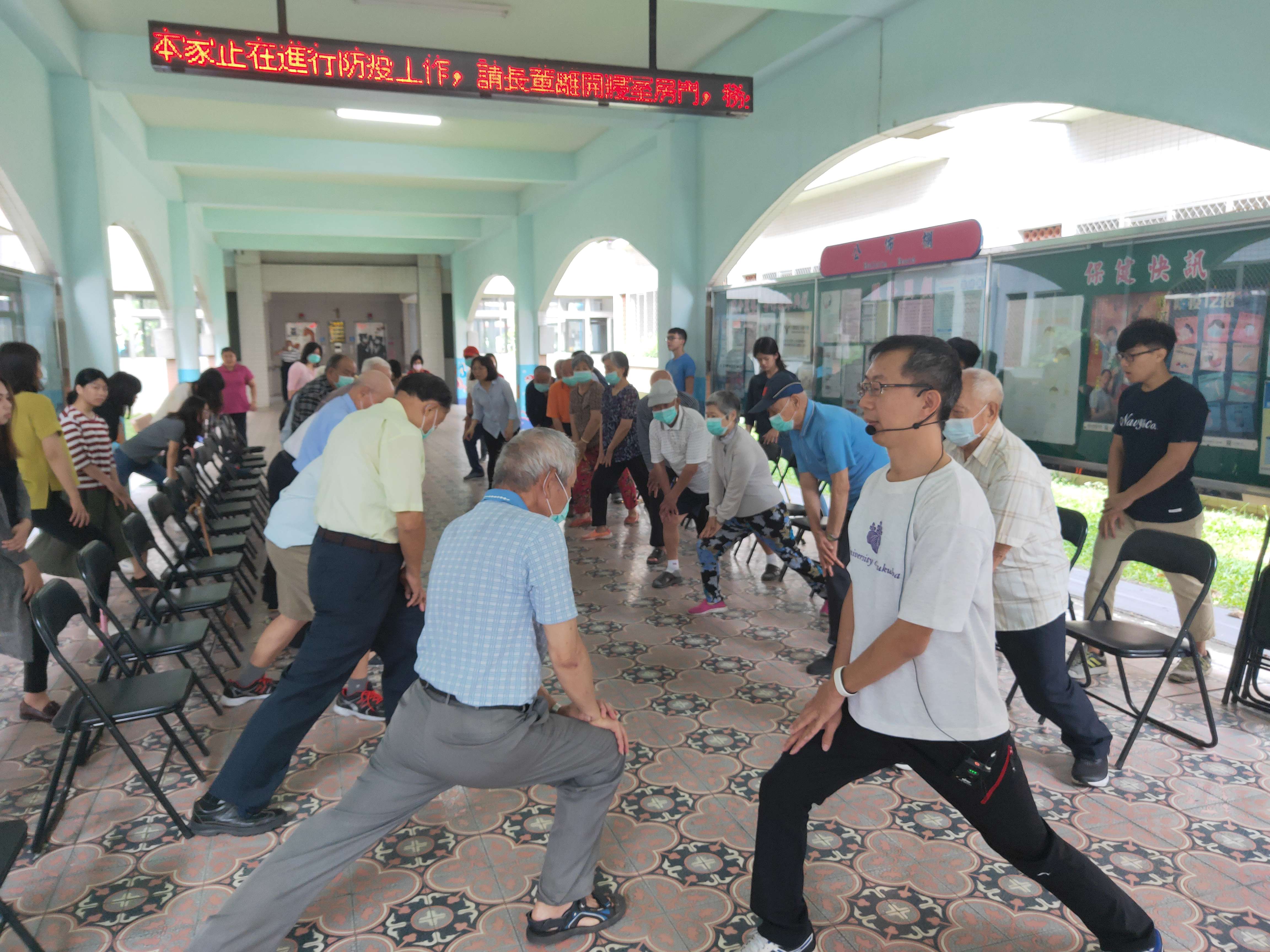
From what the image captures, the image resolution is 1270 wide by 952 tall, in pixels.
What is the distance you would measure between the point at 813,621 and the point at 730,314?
13.5 ft

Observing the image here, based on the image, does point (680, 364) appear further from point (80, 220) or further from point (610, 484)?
point (80, 220)

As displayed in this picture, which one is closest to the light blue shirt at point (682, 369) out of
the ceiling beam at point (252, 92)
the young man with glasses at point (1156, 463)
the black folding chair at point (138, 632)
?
the ceiling beam at point (252, 92)

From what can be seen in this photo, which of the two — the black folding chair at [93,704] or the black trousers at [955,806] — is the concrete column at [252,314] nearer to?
the black folding chair at [93,704]

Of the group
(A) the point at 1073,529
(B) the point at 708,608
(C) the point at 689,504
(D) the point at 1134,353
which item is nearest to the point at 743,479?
(B) the point at 708,608

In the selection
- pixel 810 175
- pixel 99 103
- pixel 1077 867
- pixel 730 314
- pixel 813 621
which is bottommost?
pixel 813 621

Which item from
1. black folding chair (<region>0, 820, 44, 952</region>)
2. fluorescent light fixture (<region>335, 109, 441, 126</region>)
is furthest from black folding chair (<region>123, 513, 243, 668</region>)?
fluorescent light fixture (<region>335, 109, 441, 126</region>)

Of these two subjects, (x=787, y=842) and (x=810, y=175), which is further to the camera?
(x=810, y=175)

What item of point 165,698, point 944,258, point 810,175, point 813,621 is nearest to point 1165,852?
point 813,621

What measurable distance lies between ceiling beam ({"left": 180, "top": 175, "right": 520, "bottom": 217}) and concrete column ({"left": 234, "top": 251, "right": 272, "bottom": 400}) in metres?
9.35

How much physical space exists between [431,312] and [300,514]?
21779 millimetres

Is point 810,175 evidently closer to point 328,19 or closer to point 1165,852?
point 328,19

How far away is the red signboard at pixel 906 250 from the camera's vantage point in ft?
17.7

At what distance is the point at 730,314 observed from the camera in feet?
27.6

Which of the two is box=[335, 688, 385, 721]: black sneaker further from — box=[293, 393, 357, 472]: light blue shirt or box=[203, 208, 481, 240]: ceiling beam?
box=[203, 208, 481, 240]: ceiling beam
